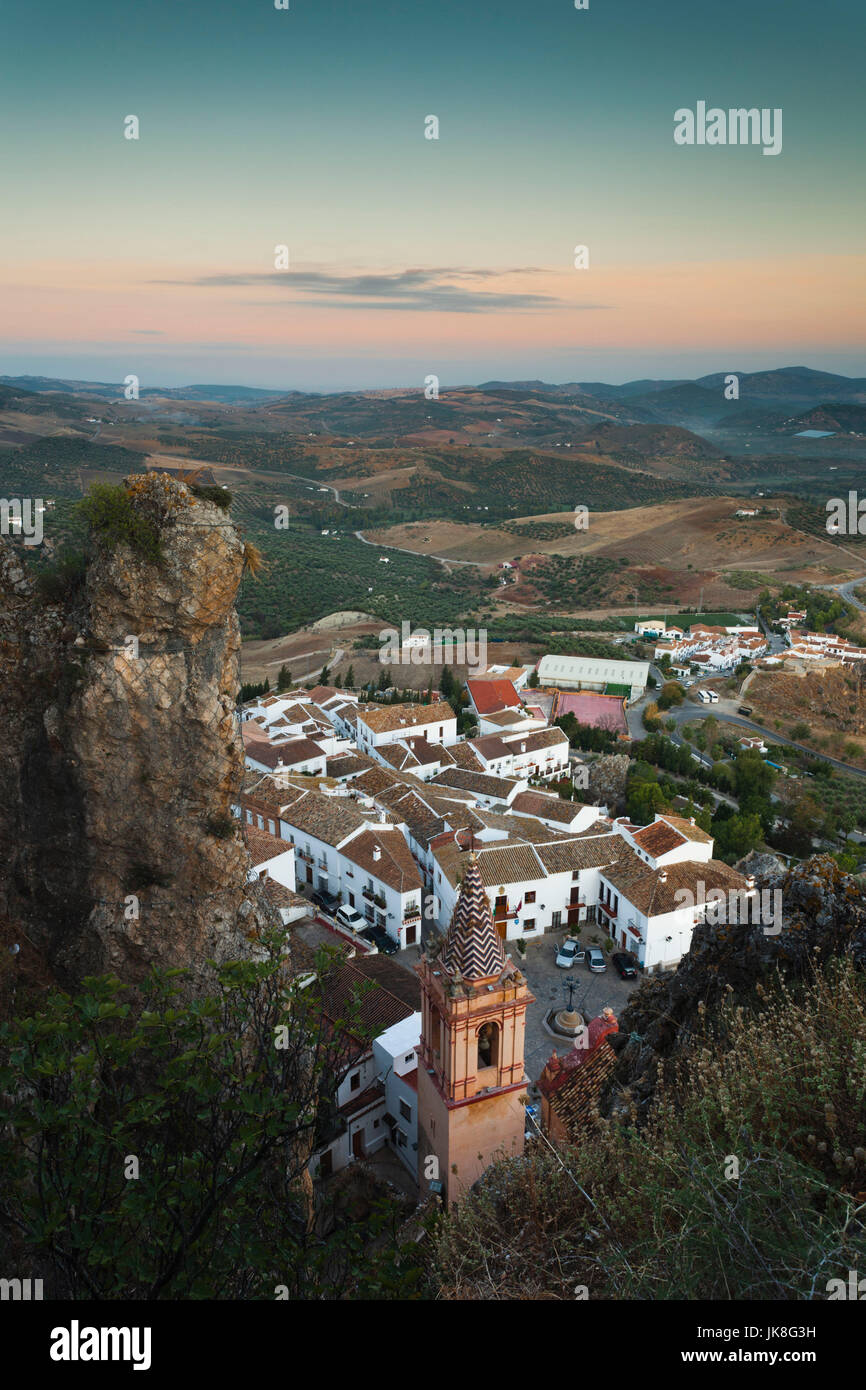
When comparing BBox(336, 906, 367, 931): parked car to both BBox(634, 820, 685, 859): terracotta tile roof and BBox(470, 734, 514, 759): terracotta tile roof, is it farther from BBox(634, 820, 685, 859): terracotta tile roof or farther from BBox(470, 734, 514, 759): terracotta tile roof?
BBox(470, 734, 514, 759): terracotta tile roof

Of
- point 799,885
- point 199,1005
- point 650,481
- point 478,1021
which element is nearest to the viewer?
point 199,1005

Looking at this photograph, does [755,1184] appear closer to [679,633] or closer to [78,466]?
[679,633]

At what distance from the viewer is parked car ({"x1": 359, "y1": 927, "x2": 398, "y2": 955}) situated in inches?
922

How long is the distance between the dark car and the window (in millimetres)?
11403

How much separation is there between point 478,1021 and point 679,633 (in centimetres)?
5962

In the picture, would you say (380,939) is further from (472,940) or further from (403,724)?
(403,724)

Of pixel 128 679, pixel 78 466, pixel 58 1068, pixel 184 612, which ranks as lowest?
pixel 58 1068

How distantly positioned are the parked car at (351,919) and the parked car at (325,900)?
1.99 ft

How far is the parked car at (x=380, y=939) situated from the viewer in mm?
23406

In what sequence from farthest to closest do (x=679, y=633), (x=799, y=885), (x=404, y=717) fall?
(x=679, y=633) < (x=404, y=717) < (x=799, y=885)

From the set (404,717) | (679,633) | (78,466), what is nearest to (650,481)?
(679,633)

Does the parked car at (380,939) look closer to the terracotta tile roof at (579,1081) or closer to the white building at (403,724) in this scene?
the terracotta tile roof at (579,1081)

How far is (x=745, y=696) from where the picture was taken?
2088 inches

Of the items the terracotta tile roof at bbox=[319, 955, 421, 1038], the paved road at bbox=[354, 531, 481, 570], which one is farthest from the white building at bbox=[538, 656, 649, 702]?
the paved road at bbox=[354, 531, 481, 570]
